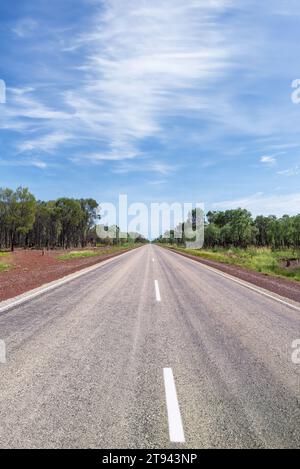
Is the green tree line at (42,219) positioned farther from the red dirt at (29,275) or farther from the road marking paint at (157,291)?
the road marking paint at (157,291)

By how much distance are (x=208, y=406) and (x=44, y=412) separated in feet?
5.55

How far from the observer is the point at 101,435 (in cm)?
311

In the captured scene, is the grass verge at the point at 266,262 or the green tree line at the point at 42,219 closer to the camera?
the grass verge at the point at 266,262

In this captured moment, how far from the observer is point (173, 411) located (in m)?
3.56

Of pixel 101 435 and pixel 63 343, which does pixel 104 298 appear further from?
pixel 101 435

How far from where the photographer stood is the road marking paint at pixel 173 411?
3111mm

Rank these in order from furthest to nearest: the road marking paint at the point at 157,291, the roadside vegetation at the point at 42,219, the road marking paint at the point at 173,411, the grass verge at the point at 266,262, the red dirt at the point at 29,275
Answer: the roadside vegetation at the point at 42,219, the grass verge at the point at 266,262, the red dirt at the point at 29,275, the road marking paint at the point at 157,291, the road marking paint at the point at 173,411

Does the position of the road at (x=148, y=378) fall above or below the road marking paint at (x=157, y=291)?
below

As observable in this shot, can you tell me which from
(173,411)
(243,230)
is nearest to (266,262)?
(173,411)

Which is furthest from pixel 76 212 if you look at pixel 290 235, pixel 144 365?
pixel 144 365

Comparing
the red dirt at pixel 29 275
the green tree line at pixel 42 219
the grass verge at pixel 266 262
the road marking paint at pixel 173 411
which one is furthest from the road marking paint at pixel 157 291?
the green tree line at pixel 42 219

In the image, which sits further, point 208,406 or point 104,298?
point 104,298

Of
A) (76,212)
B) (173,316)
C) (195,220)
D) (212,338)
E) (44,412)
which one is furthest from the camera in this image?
(195,220)

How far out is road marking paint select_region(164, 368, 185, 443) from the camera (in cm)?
311
